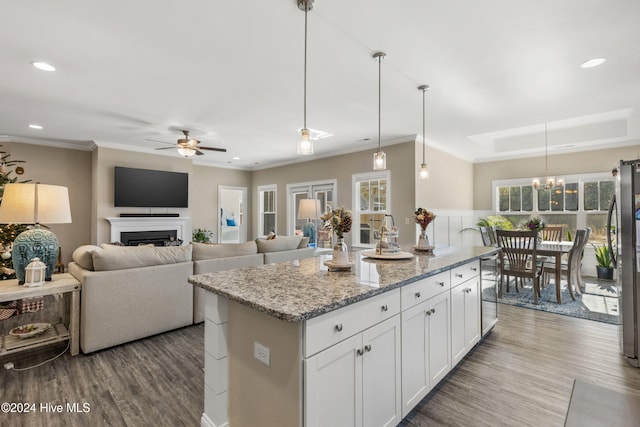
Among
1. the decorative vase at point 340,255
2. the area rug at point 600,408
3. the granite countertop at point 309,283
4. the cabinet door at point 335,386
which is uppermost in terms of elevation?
the decorative vase at point 340,255

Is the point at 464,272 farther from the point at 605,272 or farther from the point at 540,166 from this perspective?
the point at 540,166

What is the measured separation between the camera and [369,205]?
6.18 metres

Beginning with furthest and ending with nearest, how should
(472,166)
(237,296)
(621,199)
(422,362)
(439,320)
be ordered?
(472,166) → (621,199) → (439,320) → (422,362) → (237,296)

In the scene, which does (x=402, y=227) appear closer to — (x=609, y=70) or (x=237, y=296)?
(x=609, y=70)

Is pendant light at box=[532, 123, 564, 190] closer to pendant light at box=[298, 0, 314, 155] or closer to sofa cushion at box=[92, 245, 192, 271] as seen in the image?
pendant light at box=[298, 0, 314, 155]

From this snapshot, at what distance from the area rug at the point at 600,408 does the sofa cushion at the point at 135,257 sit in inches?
138

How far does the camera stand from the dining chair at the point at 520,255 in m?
4.17

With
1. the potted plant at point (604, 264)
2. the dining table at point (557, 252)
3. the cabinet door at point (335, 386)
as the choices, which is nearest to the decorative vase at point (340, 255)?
the cabinet door at point (335, 386)

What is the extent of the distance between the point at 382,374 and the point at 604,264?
21.0ft

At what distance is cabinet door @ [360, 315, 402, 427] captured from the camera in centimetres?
156

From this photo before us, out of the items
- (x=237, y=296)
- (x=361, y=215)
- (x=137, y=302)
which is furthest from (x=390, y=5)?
(x=361, y=215)

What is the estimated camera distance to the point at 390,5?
6.78 ft

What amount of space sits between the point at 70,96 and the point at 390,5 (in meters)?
3.87

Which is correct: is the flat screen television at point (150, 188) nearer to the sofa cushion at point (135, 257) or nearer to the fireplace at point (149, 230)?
the fireplace at point (149, 230)
